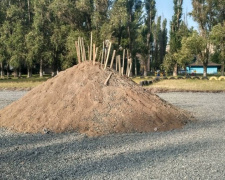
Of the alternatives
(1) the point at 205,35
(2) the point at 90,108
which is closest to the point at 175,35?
(1) the point at 205,35

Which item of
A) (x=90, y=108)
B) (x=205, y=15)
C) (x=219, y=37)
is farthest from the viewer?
(x=205, y=15)

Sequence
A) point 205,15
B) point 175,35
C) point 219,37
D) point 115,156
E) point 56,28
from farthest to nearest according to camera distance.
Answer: point 175,35 → point 205,15 → point 56,28 → point 219,37 → point 115,156

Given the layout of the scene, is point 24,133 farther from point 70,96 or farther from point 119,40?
point 119,40

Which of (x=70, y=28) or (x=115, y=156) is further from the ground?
(x=70, y=28)

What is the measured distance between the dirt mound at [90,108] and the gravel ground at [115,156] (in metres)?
0.59

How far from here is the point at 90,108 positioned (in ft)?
30.0

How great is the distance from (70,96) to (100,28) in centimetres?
3183

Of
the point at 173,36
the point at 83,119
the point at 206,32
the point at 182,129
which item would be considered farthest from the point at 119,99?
the point at 173,36

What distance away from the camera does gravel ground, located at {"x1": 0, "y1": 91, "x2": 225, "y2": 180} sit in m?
4.98

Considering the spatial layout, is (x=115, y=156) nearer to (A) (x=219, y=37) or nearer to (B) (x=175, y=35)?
(A) (x=219, y=37)

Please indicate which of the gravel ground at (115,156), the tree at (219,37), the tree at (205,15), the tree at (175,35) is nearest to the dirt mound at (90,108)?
the gravel ground at (115,156)

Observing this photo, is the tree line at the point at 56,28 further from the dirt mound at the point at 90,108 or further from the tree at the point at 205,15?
the dirt mound at the point at 90,108

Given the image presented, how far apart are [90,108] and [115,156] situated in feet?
11.0

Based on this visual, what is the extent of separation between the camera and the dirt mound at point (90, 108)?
8609 millimetres
